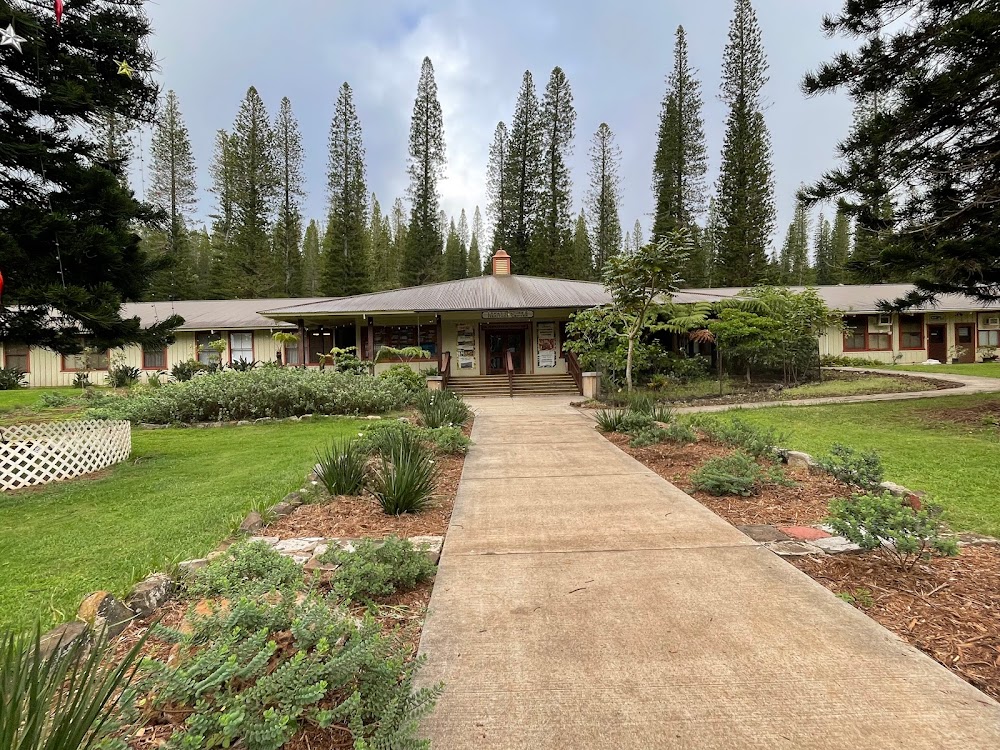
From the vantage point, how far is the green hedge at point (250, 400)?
11641 millimetres

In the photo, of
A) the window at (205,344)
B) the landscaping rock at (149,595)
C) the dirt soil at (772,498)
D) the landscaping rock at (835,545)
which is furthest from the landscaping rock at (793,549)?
the window at (205,344)

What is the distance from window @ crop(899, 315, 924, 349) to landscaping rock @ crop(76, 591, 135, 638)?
31.4 m

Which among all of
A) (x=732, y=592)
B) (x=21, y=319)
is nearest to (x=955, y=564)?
(x=732, y=592)

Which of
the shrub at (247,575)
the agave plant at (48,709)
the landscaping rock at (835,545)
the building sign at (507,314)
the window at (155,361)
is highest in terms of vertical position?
the building sign at (507,314)

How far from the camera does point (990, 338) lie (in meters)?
25.8

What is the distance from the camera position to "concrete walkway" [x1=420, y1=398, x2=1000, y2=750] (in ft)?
6.42

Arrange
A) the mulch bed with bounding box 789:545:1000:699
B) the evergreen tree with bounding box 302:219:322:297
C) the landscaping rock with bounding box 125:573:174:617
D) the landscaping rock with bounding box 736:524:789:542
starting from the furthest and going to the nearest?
1. the evergreen tree with bounding box 302:219:322:297
2. the landscaping rock with bounding box 736:524:789:542
3. the landscaping rock with bounding box 125:573:174:617
4. the mulch bed with bounding box 789:545:1000:699

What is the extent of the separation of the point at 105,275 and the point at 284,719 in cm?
723

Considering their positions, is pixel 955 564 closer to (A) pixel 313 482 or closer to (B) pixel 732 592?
(B) pixel 732 592

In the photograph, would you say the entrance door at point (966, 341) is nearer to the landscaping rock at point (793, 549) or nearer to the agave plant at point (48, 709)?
the landscaping rock at point (793, 549)

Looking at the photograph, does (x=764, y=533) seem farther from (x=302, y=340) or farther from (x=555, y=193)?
(x=555, y=193)

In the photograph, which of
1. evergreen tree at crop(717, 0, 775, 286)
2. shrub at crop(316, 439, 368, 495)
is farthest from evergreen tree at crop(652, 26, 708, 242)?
shrub at crop(316, 439, 368, 495)

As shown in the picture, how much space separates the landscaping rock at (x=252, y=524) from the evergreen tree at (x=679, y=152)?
3573 centimetres

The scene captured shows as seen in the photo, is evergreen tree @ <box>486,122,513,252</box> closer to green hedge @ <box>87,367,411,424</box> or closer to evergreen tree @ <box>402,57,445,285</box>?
evergreen tree @ <box>402,57,445,285</box>
